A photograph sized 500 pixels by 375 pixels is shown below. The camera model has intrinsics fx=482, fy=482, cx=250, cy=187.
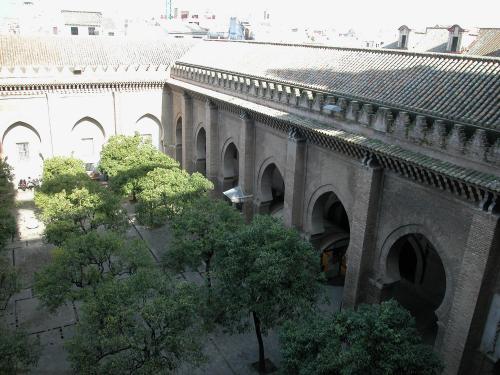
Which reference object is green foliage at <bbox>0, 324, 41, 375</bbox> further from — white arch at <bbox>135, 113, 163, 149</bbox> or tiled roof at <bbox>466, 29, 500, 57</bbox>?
tiled roof at <bbox>466, 29, 500, 57</bbox>

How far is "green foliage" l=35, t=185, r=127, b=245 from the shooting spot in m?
16.6

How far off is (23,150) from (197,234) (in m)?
18.5

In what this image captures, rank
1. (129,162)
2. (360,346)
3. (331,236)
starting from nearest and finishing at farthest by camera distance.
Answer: (360,346) → (331,236) → (129,162)

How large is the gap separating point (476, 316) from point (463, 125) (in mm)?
4875

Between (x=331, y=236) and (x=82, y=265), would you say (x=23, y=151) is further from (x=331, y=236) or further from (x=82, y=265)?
(x=331, y=236)

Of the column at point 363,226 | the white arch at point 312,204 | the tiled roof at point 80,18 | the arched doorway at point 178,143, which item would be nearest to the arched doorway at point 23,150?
the arched doorway at point 178,143

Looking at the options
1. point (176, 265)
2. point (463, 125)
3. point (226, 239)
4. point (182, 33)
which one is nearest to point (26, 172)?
point (176, 265)

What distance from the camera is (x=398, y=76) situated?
16.2 metres

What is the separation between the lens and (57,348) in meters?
15.9

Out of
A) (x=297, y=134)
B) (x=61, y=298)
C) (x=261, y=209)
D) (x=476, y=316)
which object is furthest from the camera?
(x=261, y=209)

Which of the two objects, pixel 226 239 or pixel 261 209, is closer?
pixel 226 239

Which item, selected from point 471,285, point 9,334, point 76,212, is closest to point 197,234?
point 76,212

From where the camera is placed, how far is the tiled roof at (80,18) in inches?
2264

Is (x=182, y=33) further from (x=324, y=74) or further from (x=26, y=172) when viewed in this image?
(x=324, y=74)
